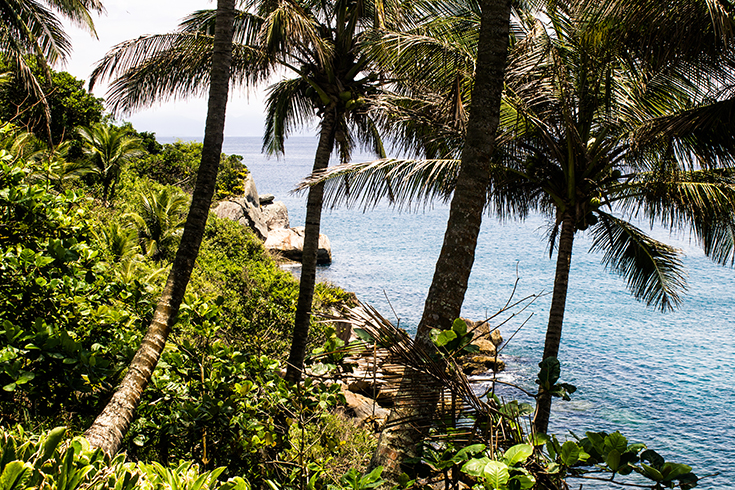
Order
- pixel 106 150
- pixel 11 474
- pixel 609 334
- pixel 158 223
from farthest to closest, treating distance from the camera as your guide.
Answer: pixel 609 334 < pixel 106 150 < pixel 158 223 < pixel 11 474

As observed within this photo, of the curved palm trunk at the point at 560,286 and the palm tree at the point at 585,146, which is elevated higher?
the palm tree at the point at 585,146

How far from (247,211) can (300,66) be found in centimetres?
1688

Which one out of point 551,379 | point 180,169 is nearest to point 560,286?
point 551,379

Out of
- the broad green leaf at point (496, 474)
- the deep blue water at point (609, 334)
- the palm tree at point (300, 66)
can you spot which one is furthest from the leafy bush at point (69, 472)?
the palm tree at point (300, 66)

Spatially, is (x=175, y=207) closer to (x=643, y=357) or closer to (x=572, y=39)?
(x=572, y=39)

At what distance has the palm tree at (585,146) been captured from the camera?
263 inches

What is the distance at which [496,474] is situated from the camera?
195cm

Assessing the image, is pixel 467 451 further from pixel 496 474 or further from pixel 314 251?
pixel 314 251

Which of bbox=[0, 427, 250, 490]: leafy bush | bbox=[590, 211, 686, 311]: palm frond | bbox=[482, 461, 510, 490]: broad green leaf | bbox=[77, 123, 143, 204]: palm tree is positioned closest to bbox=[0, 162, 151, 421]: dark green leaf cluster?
bbox=[0, 427, 250, 490]: leafy bush

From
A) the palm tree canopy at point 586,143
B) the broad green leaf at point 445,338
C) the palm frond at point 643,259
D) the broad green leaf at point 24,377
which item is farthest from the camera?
the palm frond at point 643,259

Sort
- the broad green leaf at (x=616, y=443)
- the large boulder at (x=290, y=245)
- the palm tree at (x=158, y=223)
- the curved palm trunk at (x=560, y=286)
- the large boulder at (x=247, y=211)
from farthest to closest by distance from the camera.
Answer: the large boulder at (x=290, y=245)
the large boulder at (x=247, y=211)
the palm tree at (x=158, y=223)
the curved palm trunk at (x=560, y=286)
the broad green leaf at (x=616, y=443)

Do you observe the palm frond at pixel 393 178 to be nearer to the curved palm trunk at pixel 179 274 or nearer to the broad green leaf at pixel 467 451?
the curved palm trunk at pixel 179 274

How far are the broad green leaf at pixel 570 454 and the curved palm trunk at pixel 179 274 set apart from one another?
287 centimetres

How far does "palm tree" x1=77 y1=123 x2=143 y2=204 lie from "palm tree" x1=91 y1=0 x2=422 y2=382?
9642 mm
